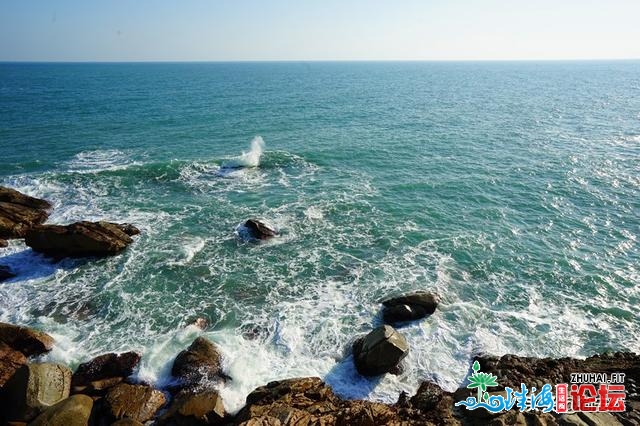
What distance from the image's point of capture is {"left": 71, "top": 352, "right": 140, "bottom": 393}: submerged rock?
59.3 ft

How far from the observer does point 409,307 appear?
23250 millimetres

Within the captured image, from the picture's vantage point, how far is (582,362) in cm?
1897

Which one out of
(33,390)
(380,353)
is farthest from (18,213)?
(380,353)

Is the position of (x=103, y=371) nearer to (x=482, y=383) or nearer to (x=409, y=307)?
(x=409, y=307)

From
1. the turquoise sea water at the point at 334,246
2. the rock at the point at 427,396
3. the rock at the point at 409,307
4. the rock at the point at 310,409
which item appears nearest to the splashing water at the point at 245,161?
the turquoise sea water at the point at 334,246

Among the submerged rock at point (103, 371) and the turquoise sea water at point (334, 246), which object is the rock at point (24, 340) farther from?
the submerged rock at point (103, 371)

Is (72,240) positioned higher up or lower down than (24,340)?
higher up

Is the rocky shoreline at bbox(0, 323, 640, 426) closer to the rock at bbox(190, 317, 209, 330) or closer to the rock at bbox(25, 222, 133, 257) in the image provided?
the rock at bbox(190, 317, 209, 330)

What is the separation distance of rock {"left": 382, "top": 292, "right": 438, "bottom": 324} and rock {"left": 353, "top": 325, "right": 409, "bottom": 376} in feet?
11.2

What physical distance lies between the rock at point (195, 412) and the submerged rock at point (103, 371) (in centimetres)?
393

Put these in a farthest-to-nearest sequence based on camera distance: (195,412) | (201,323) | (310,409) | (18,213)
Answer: (18,213) → (201,323) → (195,412) → (310,409)

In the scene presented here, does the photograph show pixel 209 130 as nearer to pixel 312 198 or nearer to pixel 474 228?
pixel 312 198

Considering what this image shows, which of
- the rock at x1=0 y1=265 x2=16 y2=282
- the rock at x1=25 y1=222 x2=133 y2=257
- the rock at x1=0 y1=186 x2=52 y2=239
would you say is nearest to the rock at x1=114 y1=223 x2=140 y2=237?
the rock at x1=25 y1=222 x2=133 y2=257

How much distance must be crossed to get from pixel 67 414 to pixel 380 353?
13.7 m
